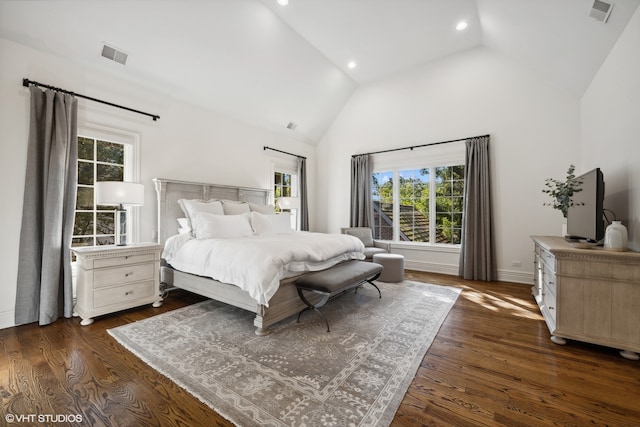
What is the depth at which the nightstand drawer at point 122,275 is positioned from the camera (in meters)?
2.77

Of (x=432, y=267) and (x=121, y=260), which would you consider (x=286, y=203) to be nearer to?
(x=121, y=260)

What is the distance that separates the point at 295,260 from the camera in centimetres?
276

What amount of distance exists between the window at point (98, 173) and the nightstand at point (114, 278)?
0.52m

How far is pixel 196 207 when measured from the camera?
365 cm

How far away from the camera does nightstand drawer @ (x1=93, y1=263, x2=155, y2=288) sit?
277 cm

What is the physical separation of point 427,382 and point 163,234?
351 cm

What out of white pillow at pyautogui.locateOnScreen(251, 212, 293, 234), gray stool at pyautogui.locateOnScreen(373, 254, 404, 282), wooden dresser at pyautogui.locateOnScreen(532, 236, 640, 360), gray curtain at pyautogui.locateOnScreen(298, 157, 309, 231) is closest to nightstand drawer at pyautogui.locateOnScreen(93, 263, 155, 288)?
white pillow at pyautogui.locateOnScreen(251, 212, 293, 234)

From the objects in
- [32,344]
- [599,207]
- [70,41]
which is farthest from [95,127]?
[599,207]

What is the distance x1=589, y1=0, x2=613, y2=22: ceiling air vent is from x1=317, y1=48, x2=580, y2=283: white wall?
1.75 m

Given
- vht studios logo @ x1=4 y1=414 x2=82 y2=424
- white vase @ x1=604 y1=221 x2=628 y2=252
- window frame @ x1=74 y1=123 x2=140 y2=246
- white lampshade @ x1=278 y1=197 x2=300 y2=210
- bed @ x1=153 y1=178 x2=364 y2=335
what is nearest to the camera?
vht studios logo @ x1=4 y1=414 x2=82 y2=424

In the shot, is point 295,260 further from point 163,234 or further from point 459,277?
point 459,277

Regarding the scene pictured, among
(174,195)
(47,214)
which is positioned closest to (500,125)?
(174,195)

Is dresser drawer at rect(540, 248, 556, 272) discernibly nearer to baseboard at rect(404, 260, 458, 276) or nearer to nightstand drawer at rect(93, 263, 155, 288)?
baseboard at rect(404, 260, 458, 276)

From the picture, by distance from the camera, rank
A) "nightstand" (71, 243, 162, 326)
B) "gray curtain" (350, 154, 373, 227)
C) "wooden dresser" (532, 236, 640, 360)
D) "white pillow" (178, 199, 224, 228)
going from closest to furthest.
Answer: "wooden dresser" (532, 236, 640, 360)
"nightstand" (71, 243, 162, 326)
"white pillow" (178, 199, 224, 228)
"gray curtain" (350, 154, 373, 227)
